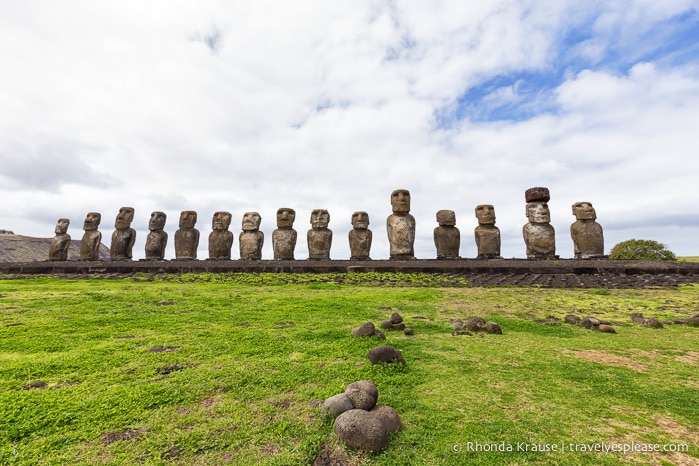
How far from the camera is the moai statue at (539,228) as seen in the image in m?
13.8

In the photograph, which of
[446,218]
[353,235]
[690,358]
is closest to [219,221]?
[353,235]

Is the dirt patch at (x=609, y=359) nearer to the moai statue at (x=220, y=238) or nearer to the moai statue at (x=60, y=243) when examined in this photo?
the moai statue at (x=220, y=238)

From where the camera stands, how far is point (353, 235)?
14969 mm

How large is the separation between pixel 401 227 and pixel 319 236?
3559mm

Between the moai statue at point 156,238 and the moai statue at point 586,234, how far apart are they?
18514mm

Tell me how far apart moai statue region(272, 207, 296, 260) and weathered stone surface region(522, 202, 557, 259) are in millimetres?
9777

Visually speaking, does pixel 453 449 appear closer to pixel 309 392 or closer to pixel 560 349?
pixel 309 392

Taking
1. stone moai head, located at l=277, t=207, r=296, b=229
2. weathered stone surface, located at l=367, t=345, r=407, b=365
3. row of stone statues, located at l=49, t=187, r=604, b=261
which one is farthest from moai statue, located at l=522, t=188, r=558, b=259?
weathered stone surface, located at l=367, t=345, r=407, b=365

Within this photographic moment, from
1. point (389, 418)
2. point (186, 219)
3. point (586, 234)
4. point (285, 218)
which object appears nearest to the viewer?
point (389, 418)

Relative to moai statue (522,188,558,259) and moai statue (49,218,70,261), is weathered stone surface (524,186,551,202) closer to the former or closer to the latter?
moai statue (522,188,558,259)

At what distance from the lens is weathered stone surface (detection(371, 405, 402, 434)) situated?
1.76 m

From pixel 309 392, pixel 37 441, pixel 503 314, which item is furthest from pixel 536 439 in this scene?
pixel 503 314

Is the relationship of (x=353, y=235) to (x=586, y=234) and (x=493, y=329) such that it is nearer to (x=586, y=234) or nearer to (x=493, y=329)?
(x=586, y=234)

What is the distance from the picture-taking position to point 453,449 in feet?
5.31
